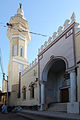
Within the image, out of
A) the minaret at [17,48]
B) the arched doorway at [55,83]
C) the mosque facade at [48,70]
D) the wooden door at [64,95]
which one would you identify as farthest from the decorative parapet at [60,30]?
the minaret at [17,48]

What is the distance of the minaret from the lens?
24.8 meters

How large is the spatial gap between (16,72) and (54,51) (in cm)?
1212

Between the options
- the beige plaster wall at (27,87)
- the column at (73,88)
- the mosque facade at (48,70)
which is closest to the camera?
the column at (73,88)

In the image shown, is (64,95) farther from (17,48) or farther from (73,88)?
(17,48)

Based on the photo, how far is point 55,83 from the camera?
58.9ft

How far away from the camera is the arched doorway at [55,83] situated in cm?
1588

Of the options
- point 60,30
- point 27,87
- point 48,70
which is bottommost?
point 27,87

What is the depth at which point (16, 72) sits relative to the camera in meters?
25.0

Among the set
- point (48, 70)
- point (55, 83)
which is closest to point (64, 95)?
point (55, 83)

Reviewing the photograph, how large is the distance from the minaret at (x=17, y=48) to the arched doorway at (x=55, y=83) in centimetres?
853

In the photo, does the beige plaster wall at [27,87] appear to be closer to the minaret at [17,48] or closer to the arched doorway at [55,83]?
the arched doorway at [55,83]

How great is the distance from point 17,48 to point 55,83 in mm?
10774

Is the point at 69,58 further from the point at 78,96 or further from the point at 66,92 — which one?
the point at 66,92

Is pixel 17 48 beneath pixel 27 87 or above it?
above
